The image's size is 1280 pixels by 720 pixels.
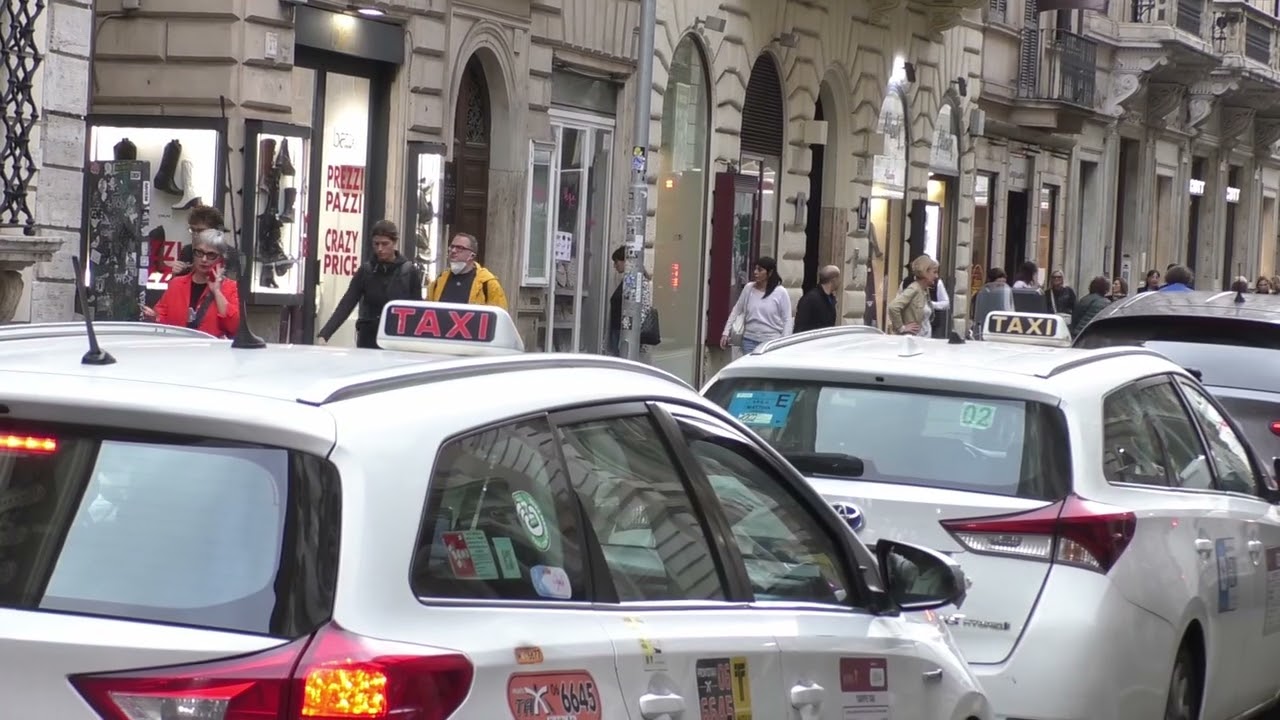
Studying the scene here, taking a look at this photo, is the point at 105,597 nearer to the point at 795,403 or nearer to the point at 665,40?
the point at 795,403

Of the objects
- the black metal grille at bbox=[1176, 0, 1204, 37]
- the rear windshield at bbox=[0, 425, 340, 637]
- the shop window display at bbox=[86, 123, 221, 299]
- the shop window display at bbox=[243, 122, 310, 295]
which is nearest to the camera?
the rear windshield at bbox=[0, 425, 340, 637]

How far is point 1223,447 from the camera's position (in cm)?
820

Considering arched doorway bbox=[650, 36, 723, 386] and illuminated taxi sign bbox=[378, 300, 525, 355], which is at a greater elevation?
arched doorway bbox=[650, 36, 723, 386]

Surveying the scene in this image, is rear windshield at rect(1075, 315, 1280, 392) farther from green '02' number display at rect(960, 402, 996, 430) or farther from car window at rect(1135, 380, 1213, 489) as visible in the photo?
green '02' number display at rect(960, 402, 996, 430)

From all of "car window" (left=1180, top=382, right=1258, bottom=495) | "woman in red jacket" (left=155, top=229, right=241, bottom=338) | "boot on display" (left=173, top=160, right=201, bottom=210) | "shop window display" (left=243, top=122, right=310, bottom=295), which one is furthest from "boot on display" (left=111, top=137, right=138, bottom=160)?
"car window" (left=1180, top=382, right=1258, bottom=495)

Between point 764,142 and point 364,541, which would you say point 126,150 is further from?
point 364,541

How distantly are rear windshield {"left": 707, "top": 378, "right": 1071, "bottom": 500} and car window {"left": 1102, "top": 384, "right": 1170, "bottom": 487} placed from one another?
0.88 feet

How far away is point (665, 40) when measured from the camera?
23.7 m

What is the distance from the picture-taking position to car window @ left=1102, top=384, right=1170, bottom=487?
6859mm

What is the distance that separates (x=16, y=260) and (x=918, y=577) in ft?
32.0

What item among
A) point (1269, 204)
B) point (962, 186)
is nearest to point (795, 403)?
point (962, 186)

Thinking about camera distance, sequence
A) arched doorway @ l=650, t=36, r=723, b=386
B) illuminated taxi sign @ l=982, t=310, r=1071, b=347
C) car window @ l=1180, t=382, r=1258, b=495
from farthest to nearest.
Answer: arched doorway @ l=650, t=36, r=723, b=386, illuminated taxi sign @ l=982, t=310, r=1071, b=347, car window @ l=1180, t=382, r=1258, b=495

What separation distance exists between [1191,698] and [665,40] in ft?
56.3

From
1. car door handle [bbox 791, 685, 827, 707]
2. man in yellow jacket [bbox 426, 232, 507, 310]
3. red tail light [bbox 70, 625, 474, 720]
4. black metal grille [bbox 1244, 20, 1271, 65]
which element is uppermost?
black metal grille [bbox 1244, 20, 1271, 65]
